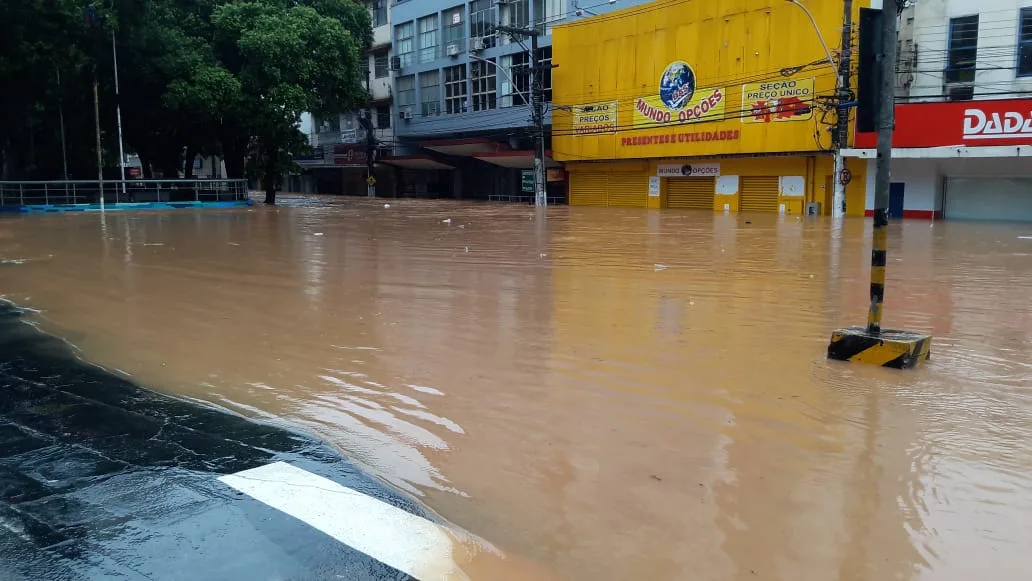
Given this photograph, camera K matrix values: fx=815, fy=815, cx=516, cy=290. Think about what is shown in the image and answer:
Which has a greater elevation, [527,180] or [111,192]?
[527,180]

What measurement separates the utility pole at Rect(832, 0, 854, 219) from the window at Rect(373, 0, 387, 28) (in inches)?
1410

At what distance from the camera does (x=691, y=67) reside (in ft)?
118

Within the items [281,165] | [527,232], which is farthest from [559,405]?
[281,165]

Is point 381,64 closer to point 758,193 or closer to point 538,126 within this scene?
point 538,126

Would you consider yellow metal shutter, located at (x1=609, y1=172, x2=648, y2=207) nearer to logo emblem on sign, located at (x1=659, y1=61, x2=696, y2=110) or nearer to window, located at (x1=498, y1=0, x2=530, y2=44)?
logo emblem on sign, located at (x1=659, y1=61, x2=696, y2=110)

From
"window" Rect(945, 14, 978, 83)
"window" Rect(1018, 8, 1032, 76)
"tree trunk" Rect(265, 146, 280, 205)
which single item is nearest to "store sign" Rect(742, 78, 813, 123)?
"window" Rect(945, 14, 978, 83)

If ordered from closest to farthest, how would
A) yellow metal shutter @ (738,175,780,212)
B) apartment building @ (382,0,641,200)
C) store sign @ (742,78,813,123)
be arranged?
store sign @ (742,78,813,123) < yellow metal shutter @ (738,175,780,212) < apartment building @ (382,0,641,200)

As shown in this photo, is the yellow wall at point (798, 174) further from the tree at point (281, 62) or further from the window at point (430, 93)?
the window at point (430, 93)

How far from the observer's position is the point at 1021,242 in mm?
19250

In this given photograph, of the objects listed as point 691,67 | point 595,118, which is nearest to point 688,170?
point 691,67

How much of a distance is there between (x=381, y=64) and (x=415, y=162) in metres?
9.63

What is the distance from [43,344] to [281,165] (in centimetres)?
3065

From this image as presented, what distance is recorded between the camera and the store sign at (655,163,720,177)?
36625 millimetres

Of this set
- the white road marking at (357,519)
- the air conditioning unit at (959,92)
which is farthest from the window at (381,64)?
the white road marking at (357,519)
